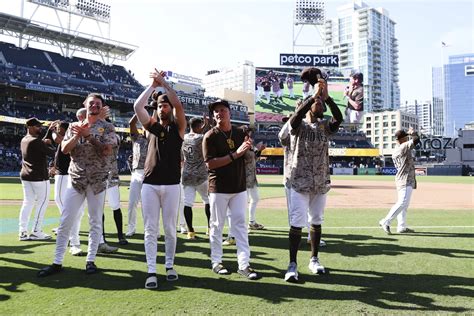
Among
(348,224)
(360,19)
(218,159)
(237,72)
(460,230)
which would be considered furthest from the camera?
(360,19)

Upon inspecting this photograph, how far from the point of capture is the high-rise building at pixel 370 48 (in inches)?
5974

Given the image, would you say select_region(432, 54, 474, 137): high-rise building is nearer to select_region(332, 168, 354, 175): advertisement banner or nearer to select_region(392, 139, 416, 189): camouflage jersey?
select_region(332, 168, 354, 175): advertisement banner

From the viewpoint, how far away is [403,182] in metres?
8.12

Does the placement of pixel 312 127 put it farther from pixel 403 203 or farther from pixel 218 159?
pixel 403 203

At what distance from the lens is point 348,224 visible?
9.20 meters

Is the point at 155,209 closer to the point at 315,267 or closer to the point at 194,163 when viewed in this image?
the point at 315,267

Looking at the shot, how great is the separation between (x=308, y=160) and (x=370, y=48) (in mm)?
160538

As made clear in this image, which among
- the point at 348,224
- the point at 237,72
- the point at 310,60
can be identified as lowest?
the point at 348,224

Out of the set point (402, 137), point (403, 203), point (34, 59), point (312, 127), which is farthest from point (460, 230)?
point (34, 59)

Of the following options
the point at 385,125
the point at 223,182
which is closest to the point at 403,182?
the point at 223,182

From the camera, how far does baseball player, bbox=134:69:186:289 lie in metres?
Answer: 4.60

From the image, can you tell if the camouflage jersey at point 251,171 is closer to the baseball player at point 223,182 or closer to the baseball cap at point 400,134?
the baseball player at point 223,182

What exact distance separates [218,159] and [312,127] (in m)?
1.27

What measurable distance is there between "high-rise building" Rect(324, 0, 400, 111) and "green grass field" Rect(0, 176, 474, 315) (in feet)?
480
